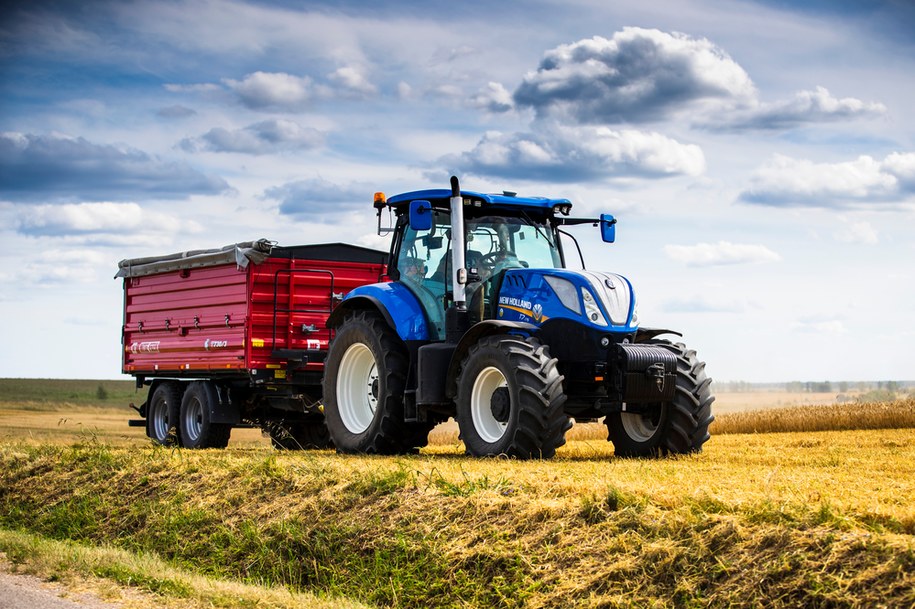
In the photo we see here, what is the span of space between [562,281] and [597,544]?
490 cm

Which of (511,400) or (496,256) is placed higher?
(496,256)

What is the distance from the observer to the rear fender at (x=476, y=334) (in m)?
10.9

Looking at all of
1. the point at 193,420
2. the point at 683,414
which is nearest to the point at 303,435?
the point at 193,420

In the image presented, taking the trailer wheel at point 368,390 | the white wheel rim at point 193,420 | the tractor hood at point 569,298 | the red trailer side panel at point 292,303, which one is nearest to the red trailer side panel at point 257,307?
the red trailer side panel at point 292,303

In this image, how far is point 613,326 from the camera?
11.2 m

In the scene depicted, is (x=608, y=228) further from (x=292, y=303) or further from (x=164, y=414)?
(x=164, y=414)

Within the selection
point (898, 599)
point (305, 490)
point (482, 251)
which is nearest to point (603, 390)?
point (482, 251)

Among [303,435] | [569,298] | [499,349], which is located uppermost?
[569,298]

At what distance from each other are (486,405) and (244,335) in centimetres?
573

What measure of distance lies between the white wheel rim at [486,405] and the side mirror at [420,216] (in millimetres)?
1753

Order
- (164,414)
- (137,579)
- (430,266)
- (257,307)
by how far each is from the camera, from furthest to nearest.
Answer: (164,414) < (257,307) < (430,266) < (137,579)

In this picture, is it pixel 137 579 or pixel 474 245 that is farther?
pixel 474 245

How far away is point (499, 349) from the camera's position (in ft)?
35.0

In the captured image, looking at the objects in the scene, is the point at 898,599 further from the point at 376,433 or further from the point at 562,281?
the point at 376,433
